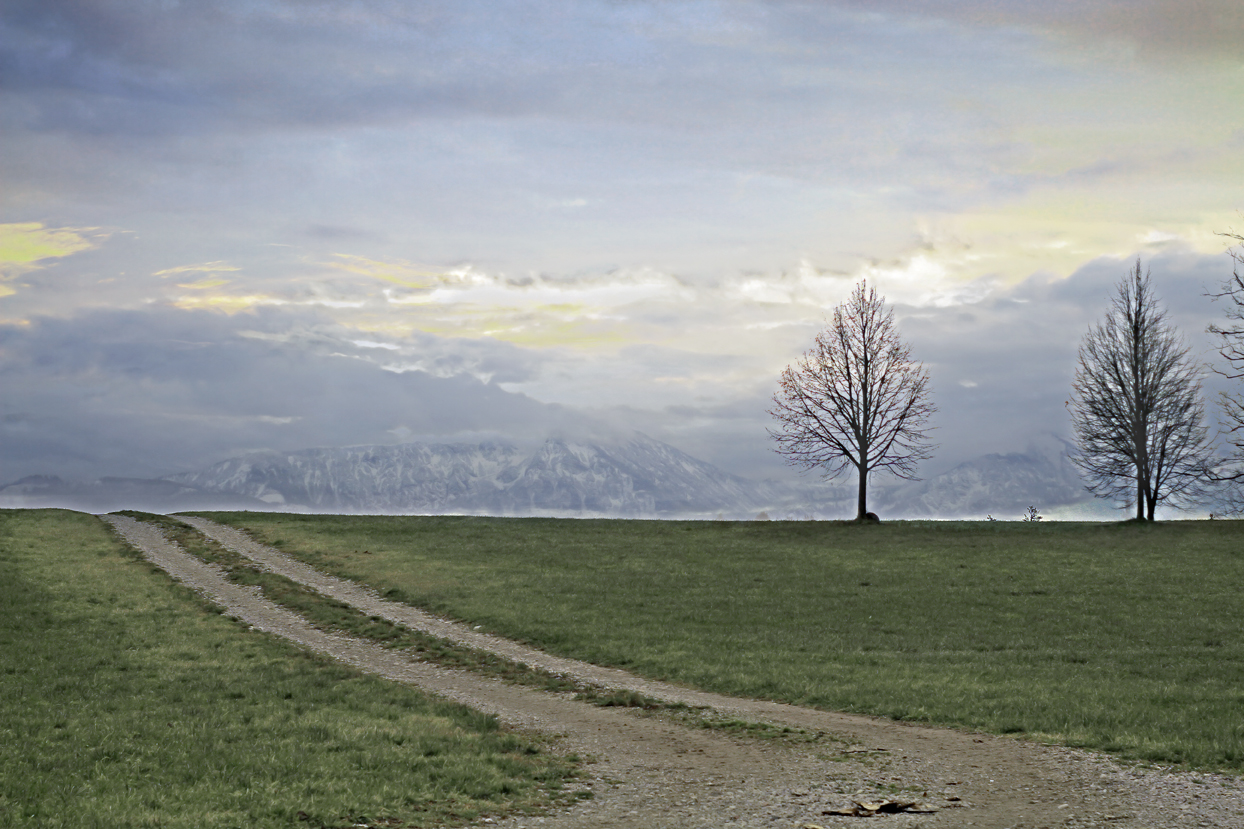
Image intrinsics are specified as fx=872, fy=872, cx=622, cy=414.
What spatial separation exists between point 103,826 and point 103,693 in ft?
29.6

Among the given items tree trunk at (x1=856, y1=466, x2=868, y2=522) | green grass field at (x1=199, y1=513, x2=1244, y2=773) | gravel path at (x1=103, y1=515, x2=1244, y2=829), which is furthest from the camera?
tree trunk at (x1=856, y1=466, x2=868, y2=522)

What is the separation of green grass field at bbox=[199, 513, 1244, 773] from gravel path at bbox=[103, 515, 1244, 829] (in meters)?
1.26

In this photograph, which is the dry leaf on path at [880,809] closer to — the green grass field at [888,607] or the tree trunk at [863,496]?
the green grass field at [888,607]

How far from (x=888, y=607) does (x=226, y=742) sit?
21516mm

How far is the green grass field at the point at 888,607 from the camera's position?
1700 cm

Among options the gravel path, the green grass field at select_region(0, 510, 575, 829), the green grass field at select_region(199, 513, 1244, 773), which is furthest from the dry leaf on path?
the green grass field at select_region(199, 513, 1244, 773)

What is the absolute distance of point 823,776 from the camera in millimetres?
12320

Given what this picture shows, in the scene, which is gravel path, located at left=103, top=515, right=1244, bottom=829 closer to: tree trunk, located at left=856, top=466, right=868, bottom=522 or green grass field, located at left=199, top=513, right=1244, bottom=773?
green grass field, located at left=199, top=513, right=1244, bottom=773

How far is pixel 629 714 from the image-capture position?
54.7 ft

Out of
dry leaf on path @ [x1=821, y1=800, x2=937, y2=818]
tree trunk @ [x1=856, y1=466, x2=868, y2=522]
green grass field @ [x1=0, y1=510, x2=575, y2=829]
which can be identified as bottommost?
green grass field @ [x1=0, y1=510, x2=575, y2=829]

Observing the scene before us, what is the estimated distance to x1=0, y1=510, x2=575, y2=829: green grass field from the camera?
34.5 feet

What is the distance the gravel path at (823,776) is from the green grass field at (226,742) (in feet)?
→ 3.86

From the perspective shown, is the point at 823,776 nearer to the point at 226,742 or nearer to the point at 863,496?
the point at 226,742

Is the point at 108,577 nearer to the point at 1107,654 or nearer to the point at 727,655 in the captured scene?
the point at 727,655
